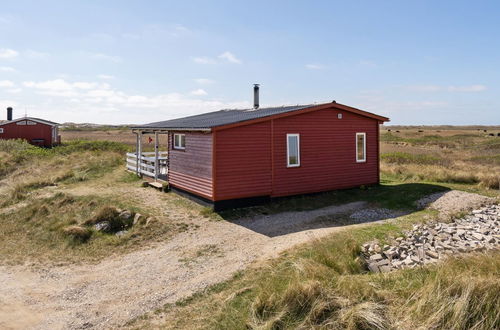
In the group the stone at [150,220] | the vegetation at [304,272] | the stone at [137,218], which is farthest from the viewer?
the stone at [137,218]

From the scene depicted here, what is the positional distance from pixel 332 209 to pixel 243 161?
3731 millimetres

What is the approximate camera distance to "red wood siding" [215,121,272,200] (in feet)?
43.3

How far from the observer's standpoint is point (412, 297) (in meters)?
5.99

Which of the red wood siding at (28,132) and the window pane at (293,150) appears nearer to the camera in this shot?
the window pane at (293,150)

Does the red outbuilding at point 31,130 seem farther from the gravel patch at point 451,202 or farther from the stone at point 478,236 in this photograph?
the stone at point 478,236

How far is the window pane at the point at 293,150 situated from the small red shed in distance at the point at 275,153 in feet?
0.13

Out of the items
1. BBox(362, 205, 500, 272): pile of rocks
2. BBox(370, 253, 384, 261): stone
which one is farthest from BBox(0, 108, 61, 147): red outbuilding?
BBox(370, 253, 384, 261): stone

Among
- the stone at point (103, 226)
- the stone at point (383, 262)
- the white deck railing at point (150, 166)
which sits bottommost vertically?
the stone at point (383, 262)

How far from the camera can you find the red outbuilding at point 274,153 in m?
13.3

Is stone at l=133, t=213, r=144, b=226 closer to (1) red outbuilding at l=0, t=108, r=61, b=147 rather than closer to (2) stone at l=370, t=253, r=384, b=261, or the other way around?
(2) stone at l=370, t=253, r=384, b=261

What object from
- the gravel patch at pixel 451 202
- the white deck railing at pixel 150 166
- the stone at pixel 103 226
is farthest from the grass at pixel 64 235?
the gravel patch at pixel 451 202

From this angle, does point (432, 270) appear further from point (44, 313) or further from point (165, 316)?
point (44, 313)

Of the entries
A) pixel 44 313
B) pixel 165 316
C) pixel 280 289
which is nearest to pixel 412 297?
pixel 280 289

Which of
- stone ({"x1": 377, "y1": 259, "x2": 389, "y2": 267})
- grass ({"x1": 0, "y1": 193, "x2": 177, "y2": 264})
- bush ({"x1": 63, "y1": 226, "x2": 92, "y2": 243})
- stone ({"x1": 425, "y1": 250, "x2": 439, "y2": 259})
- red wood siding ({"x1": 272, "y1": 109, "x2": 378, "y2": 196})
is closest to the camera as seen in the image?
stone ({"x1": 377, "y1": 259, "x2": 389, "y2": 267})
